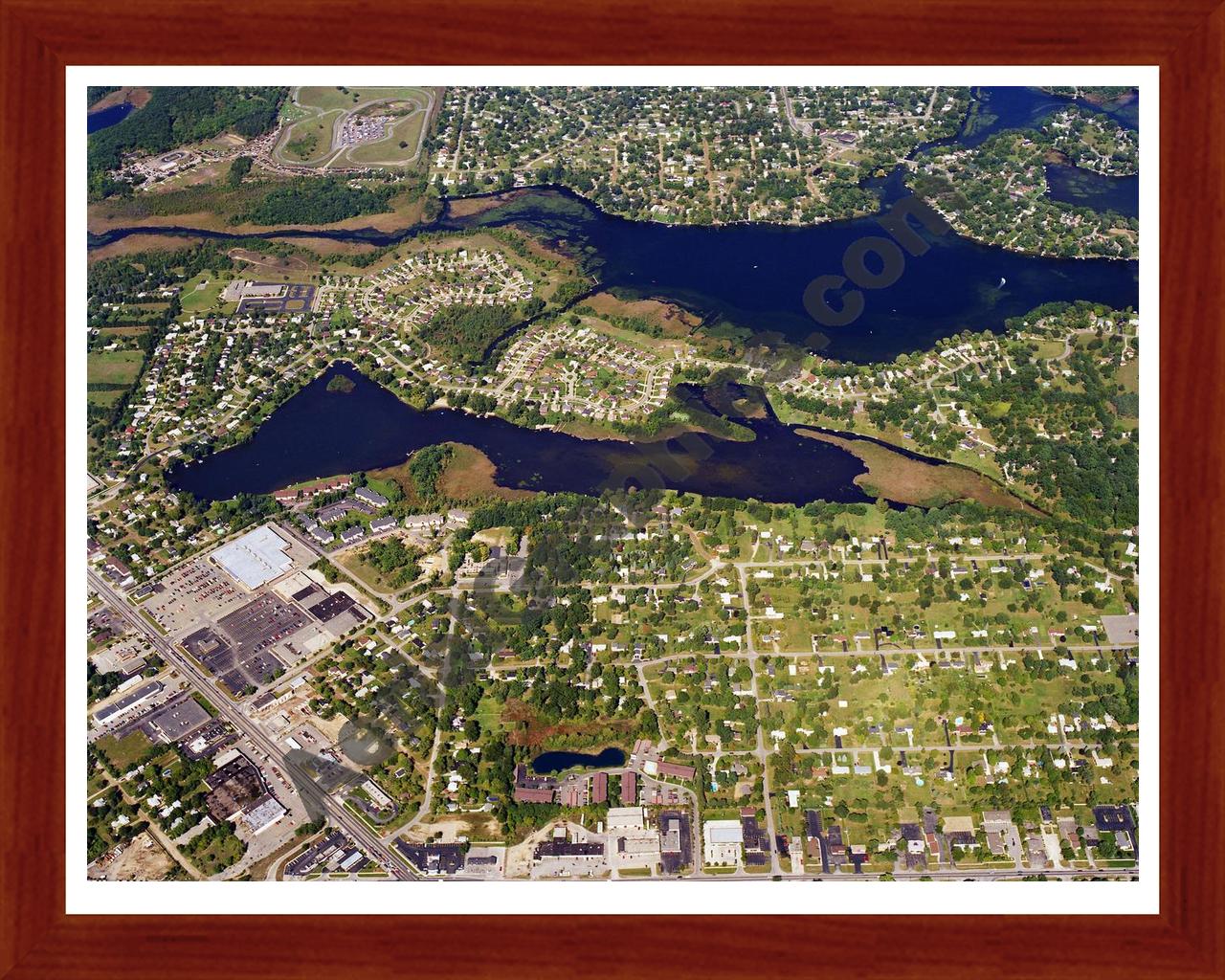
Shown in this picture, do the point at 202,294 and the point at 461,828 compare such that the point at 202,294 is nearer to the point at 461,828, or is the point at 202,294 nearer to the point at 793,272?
the point at 793,272

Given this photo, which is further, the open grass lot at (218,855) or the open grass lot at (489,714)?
the open grass lot at (489,714)

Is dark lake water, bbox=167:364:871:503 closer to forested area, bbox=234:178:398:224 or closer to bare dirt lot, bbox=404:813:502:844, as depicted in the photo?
bare dirt lot, bbox=404:813:502:844

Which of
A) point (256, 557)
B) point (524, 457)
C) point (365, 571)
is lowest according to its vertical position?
point (365, 571)

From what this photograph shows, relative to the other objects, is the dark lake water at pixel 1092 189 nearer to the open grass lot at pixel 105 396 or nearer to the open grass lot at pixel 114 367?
the open grass lot at pixel 114 367

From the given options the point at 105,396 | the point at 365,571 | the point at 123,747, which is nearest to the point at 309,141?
the point at 105,396

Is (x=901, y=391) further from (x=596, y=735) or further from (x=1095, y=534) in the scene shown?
(x=596, y=735)

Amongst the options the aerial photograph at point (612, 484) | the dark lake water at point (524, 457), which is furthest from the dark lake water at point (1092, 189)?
the dark lake water at point (524, 457)

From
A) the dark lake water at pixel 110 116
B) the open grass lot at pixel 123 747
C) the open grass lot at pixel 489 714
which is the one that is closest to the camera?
the open grass lot at pixel 123 747
